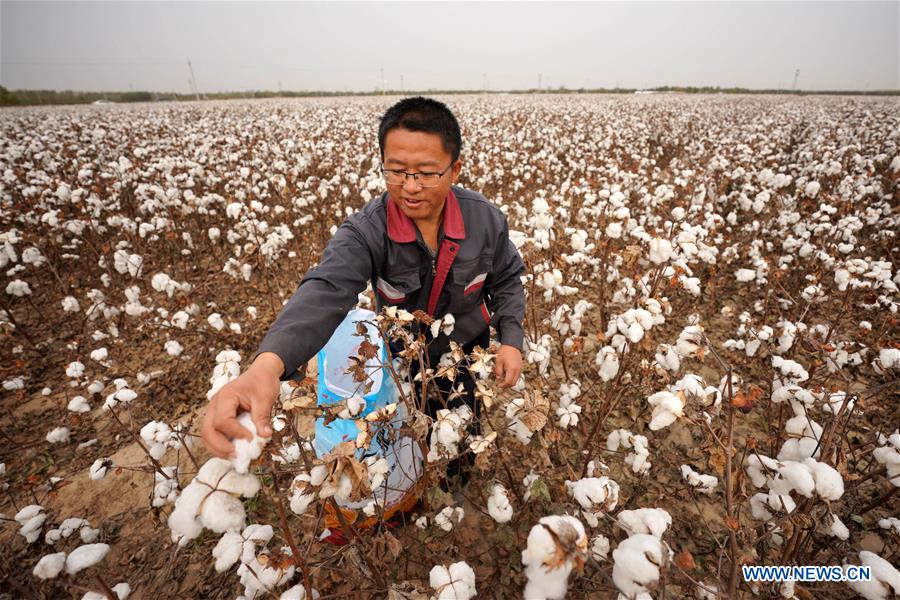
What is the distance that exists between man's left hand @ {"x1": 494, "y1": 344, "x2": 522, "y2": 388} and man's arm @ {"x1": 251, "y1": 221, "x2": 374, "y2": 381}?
0.78 metres

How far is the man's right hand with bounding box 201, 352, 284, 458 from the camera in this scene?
828 millimetres

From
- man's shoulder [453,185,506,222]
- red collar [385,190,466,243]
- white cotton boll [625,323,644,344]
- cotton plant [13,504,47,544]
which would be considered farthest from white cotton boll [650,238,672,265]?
cotton plant [13,504,47,544]

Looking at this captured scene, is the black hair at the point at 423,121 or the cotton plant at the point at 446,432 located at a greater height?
the black hair at the point at 423,121

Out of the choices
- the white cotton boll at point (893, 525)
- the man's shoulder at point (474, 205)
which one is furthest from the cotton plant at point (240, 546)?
the white cotton boll at point (893, 525)

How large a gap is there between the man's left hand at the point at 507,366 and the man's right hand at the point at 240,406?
1104 millimetres

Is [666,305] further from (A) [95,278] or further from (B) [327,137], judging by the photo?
(B) [327,137]

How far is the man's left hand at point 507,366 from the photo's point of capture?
6.16 feet

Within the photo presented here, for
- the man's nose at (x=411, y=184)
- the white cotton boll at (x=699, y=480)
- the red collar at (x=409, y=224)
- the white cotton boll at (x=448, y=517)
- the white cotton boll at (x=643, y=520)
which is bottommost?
the white cotton boll at (x=448, y=517)

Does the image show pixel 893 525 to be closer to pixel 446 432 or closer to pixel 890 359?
pixel 890 359

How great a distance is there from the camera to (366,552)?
69.3 inches

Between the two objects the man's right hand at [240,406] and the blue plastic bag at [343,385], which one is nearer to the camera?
the man's right hand at [240,406]

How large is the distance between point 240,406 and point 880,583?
1998 mm

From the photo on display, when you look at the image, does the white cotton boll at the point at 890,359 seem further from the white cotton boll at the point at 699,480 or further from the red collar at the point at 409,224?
the red collar at the point at 409,224

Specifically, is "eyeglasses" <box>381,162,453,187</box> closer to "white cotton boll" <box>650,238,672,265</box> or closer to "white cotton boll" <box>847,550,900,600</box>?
"white cotton boll" <box>650,238,672,265</box>
